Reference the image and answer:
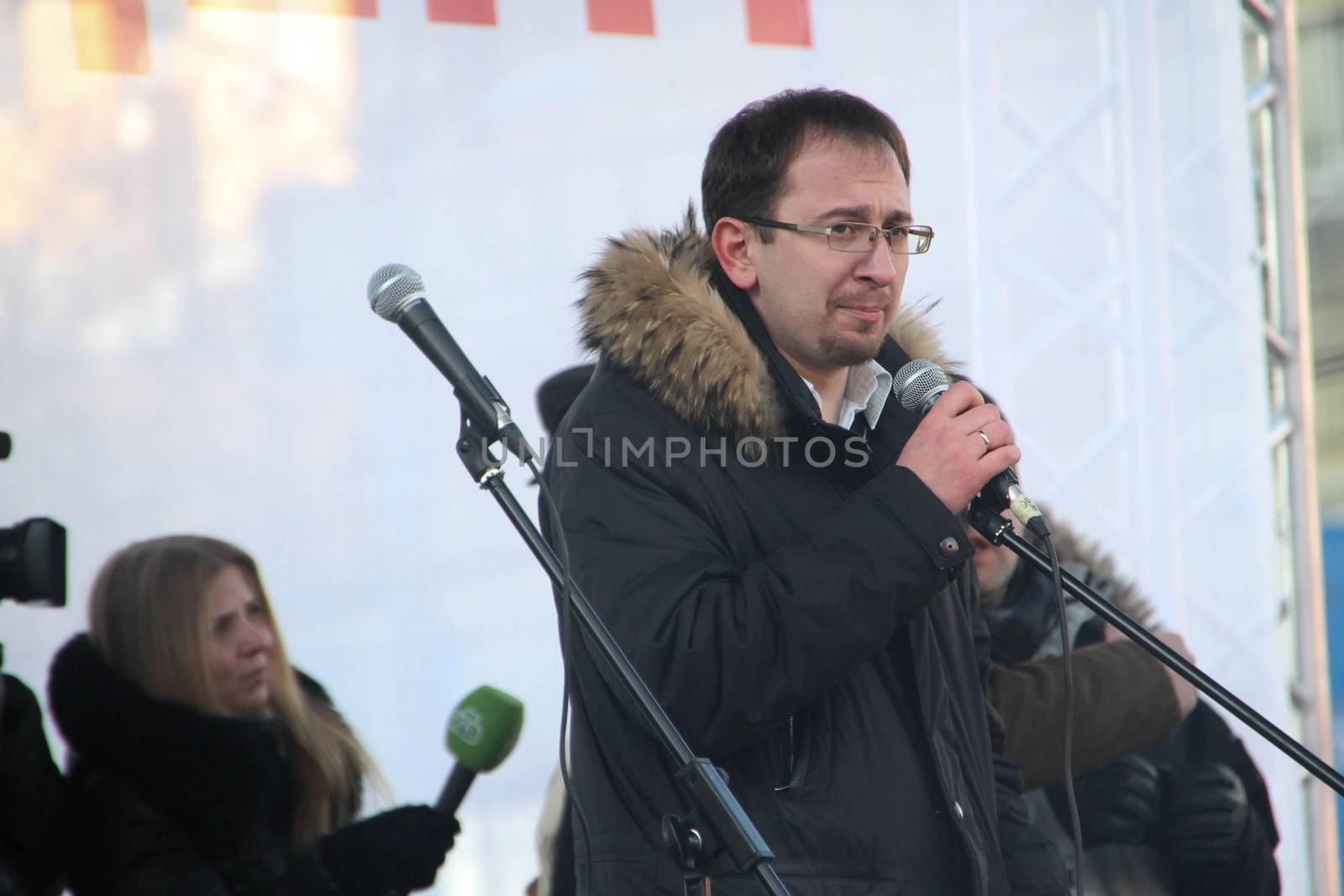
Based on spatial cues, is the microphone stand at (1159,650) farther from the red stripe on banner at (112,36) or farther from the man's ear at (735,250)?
the red stripe on banner at (112,36)

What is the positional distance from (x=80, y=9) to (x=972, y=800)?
2.24 meters

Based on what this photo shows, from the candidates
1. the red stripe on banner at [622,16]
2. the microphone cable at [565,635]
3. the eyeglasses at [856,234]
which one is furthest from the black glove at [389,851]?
the red stripe on banner at [622,16]

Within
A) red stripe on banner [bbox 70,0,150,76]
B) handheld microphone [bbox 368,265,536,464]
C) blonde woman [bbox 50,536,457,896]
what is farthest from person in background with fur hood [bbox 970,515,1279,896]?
red stripe on banner [bbox 70,0,150,76]

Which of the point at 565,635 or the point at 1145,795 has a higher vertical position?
the point at 565,635

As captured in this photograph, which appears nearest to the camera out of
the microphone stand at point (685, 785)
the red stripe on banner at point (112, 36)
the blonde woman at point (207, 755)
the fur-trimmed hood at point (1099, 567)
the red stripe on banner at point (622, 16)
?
the microphone stand at point (685, 785)

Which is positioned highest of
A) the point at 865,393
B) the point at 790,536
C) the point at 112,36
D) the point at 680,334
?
the point at 112,36

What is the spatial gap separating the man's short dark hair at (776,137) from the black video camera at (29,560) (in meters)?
1.14

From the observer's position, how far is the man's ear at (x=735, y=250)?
6.74ft

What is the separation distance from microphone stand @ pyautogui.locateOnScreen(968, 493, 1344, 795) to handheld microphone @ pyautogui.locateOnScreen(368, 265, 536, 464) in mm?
551

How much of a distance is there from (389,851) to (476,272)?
124 cm

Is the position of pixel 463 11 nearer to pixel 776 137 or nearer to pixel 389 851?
pixel 776 137

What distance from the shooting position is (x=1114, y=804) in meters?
3.36

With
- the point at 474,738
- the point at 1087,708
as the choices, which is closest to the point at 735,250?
the point at 474,738

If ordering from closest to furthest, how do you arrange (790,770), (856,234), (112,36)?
1. (790,770)
2. (856,234)
3. (112,36)
